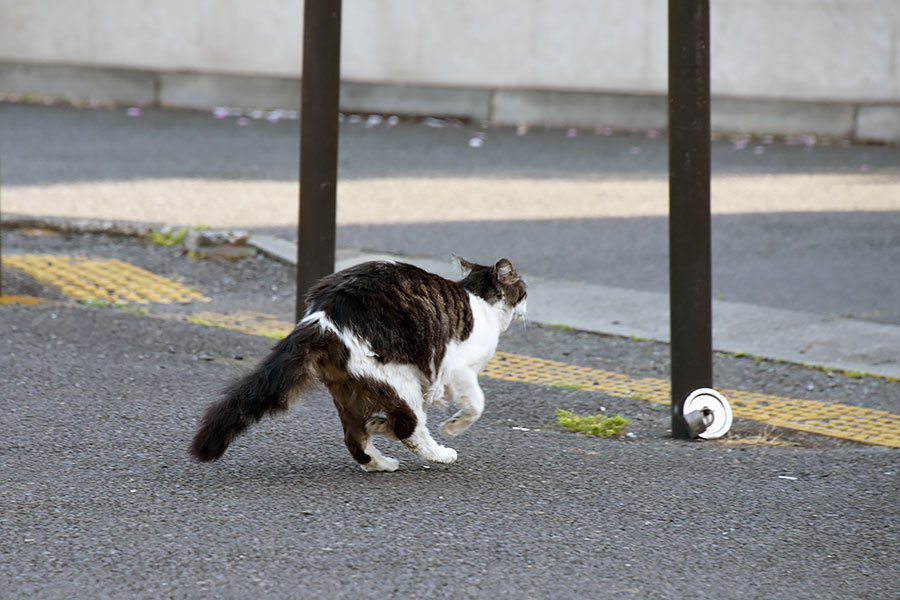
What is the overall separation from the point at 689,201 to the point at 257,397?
7.09 ft

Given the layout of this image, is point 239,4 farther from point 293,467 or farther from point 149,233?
point 293,467

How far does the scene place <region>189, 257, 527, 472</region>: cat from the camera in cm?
→ 405

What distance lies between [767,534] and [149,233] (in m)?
6.31

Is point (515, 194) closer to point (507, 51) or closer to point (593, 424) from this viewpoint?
point (507, 51)

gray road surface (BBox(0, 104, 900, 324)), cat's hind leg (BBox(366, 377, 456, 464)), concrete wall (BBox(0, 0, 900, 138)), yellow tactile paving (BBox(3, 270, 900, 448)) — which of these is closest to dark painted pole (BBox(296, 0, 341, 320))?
yellow tactile paving (BBox(3, 270, 900, 448))

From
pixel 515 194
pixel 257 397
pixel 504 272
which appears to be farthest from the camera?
pixel 515 194

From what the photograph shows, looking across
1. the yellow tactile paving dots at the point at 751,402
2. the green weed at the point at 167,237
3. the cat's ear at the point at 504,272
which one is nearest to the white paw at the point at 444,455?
the cat's ear at the point at 504,272

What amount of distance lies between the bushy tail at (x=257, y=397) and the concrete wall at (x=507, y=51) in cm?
1017

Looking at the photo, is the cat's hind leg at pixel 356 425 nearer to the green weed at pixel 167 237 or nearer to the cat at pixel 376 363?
the cat at pixel 376 363

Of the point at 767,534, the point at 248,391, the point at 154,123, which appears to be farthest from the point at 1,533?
the point at 154,123

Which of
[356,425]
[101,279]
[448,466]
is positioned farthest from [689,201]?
[101,279]

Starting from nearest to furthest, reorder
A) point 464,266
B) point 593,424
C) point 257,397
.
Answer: point 257,397 < point 464,266 < point 593,424

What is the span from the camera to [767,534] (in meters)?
3.94

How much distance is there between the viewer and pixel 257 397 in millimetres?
4039
